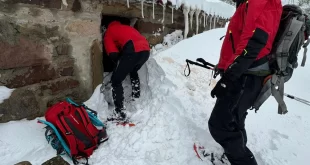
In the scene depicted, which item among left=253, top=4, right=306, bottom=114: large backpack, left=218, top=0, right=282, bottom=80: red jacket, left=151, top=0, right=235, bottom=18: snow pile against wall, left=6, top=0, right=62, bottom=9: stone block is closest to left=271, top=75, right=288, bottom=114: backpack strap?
left=253, top=4, right=306, bottom=114: large backpack

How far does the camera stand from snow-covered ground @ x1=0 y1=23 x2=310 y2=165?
8.23 ft

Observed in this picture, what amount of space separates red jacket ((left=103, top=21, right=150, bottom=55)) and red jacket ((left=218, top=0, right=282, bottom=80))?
5.06 feet

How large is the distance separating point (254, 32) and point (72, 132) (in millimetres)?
1930

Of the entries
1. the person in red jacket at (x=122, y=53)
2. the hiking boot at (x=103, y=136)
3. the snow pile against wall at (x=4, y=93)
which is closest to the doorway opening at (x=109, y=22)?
the person in red jacket at (x=122, y=53)

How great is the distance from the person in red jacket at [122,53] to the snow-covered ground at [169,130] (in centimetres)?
30

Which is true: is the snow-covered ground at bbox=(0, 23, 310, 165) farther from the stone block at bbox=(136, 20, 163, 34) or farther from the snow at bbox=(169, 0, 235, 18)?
the snow at bbox=(169, 0, 235, 18)

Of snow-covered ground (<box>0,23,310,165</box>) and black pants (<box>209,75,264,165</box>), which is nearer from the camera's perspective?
black pants (<box>209,75,264,165</box>)

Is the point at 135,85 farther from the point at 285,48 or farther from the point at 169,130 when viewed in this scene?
the point at 285,48

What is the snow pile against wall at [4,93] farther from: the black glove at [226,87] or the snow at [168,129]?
the black glove at [226,87]

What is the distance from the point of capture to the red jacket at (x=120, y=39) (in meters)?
3.28

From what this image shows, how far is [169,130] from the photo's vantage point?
9.50ft

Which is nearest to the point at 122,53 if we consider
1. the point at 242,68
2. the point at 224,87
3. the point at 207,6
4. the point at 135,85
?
the point at 135,85

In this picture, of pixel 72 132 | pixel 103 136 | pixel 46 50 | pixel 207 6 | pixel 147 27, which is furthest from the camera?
pixel 207 6

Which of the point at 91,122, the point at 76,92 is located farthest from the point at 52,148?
the point at 76,92
